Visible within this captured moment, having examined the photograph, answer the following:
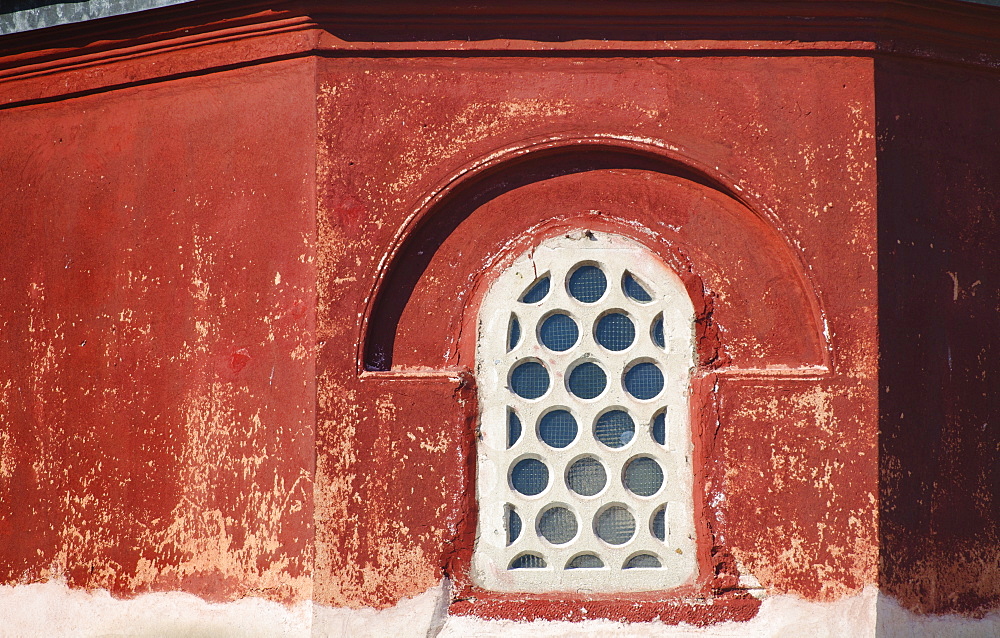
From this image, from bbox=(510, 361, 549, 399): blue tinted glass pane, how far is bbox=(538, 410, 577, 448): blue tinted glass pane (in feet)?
0.33

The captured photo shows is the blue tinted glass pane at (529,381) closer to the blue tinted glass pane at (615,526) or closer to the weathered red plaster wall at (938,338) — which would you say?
the blue tinted glass pane at (615,526)

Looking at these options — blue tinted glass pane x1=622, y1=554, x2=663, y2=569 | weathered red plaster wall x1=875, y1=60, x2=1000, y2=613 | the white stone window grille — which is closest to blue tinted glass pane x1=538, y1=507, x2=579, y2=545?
the white stone window grille

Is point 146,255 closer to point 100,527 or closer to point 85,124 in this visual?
point 85,124

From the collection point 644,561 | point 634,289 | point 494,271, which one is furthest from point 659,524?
point 494,271

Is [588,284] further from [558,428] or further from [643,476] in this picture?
[643,476]

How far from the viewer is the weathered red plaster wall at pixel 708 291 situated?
150 inches

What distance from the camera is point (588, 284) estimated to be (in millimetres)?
4008

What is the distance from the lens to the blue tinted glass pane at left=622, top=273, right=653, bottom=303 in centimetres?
399

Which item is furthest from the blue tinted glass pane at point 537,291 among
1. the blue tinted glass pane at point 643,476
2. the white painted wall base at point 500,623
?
the white painted wall base at point 500,623

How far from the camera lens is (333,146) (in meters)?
3.98

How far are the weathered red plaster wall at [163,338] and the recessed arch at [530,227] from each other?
35 cm

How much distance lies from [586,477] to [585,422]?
0.21 metres

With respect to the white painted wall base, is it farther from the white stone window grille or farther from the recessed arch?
the recessed arch

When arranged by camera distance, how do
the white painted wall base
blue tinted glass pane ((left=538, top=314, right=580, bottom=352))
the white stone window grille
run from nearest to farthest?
the white painted wall base < the white stone window grille < blue tinted glass pane ((left=538, top=314, right=580, bottom=352))
